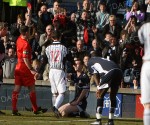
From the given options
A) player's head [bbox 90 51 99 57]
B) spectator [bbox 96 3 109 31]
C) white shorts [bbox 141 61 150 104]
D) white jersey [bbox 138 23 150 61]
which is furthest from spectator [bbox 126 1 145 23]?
white shorts [bbox 141 61 150 104]

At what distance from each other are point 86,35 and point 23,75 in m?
5.08

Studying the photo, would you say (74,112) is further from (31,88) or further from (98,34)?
(98,34)

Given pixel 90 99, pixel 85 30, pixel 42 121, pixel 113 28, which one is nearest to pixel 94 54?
pixel 90 99

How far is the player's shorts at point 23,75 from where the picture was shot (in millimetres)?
17375

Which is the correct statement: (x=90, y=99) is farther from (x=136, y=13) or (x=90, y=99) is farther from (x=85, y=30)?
(x=136, y=13)

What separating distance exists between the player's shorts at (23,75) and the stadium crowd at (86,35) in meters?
1.83

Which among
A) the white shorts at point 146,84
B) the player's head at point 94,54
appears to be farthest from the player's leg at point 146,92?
the player's head at point 94,54

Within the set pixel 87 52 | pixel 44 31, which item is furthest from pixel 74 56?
pixel 44 31

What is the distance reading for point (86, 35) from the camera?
873 inches

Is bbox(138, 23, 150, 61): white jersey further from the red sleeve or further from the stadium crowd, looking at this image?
the stadium crowd

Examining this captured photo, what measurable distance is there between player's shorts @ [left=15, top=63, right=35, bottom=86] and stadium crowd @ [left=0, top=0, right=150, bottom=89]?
1827 millimetres

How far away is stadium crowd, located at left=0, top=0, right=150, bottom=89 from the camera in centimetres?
2048

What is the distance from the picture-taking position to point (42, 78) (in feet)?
68.2

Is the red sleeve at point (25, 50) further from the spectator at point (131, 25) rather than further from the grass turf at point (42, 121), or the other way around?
the spectator at point (131, 25)
